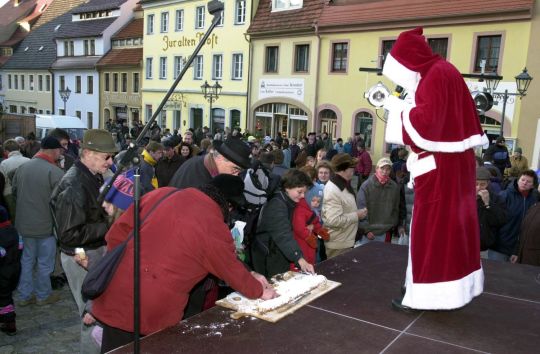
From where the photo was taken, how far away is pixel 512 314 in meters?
3.46

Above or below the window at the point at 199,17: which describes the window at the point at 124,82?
below

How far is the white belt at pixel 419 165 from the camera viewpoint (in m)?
3.16

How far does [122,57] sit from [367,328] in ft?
120

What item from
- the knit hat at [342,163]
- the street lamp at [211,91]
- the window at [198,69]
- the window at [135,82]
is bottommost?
the knit hat at [342,163]

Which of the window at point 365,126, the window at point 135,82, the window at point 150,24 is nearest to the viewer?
the window at point 365,126

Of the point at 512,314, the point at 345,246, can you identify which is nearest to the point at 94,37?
the point at 345,246

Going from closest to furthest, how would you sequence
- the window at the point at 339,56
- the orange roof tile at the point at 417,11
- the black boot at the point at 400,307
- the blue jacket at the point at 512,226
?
the black boot at the point at 400,307 < the blue jacket at the point at 512,226 < the orange roof tile at the point at 417,11 < the window at the point at 339,56

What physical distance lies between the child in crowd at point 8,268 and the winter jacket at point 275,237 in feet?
8.21

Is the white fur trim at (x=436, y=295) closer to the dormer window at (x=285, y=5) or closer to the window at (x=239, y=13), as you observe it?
the dormer window at (x=285, y=5)

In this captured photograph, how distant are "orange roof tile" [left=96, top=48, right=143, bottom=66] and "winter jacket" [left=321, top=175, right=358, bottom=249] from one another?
3144cm

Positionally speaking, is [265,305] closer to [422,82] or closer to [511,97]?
[422,82]

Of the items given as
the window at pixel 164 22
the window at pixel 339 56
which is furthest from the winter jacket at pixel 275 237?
the window at pixel 164 22

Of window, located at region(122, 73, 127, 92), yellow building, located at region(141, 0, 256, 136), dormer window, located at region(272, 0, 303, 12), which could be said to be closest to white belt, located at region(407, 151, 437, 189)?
yellow building, located at region(141, 0, 256, 136)

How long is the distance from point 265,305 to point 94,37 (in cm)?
3998
